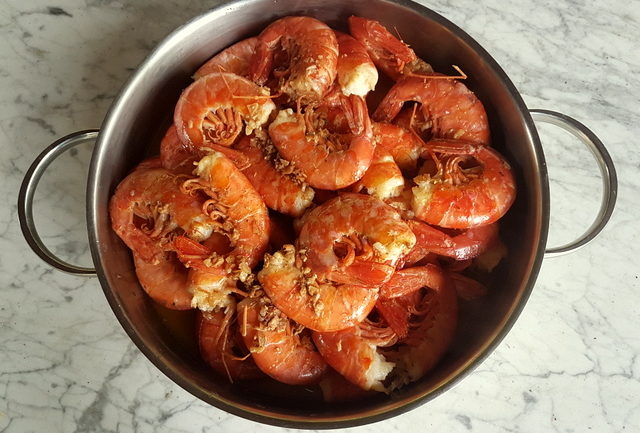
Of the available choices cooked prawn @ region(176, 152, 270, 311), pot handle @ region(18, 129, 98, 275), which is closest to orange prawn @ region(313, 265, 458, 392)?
cooked prawn @ region(176, 152, 270, 311)

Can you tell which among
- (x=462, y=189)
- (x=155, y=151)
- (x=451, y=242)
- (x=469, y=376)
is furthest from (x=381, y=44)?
(x=469, y=376)

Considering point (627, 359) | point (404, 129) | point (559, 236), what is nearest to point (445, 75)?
point (404, 129)

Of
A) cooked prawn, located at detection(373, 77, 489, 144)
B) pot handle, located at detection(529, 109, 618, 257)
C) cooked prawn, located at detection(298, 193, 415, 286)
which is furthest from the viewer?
cooked prawn, located at detection(373, 77, 489, 144)

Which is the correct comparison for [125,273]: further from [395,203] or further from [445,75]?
[445,75]

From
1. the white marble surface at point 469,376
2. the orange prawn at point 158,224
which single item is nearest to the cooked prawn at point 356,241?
the orange prawn at point 158,224

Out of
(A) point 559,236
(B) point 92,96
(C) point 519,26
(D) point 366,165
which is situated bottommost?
(A) point 559,236

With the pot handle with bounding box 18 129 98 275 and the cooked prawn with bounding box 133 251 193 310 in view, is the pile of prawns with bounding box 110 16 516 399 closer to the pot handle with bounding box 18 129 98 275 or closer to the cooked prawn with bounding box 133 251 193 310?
the cooked prawn with bounding box 133 251 193 310
